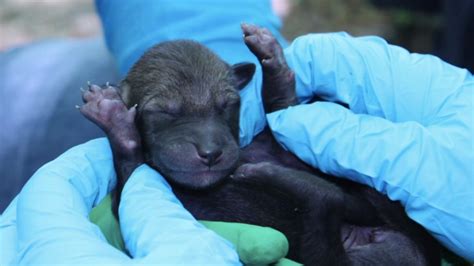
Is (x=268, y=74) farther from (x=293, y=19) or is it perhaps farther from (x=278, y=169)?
(x=293, y=19)

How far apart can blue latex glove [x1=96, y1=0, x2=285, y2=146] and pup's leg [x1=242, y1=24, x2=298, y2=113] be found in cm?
62

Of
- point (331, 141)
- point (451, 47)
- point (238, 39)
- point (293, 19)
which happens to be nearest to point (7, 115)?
point (238, 39)

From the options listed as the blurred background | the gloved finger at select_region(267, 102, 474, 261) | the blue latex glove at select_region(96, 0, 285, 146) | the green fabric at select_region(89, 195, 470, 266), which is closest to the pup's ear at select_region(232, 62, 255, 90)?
the gloved finger at select_region(267, 102, 474, 261)

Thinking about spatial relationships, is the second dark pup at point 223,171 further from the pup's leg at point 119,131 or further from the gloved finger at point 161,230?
the gloved finger at point 161,230

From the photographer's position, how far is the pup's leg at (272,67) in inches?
114

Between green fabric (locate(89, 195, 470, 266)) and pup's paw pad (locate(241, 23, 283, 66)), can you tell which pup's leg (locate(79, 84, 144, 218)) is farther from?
pup's paw pad (locate(241, 23, 283, 66))

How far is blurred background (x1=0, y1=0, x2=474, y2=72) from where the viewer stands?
7.71 metres

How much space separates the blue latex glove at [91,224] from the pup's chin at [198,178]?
0.06 meters

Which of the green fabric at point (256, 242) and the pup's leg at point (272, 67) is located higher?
the pup's leg at point (272, 67)

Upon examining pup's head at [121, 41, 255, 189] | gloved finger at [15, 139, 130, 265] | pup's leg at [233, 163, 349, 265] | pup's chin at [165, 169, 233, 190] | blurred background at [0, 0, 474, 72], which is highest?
pup's head at [121, 41, 255, 189]

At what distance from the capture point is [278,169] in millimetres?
2693

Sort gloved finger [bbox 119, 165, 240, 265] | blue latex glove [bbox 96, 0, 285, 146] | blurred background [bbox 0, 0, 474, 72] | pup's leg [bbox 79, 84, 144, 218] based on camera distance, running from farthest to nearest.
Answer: blurred background [bbox 0, 0, 474, 72], blue latex glove [bbox 96, 0, 285, 146], pup's leg [bbox 79, 84, 144, 218], gloved finger [bbox 119, 165, 240, 265]

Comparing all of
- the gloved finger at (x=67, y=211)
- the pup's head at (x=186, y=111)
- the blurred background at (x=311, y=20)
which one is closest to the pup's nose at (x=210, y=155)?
the pup's head at (x=186, y=111)

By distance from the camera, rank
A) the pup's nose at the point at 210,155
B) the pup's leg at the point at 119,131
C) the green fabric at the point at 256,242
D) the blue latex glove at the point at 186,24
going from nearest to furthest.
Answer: the green fabric at the point at 256,242, the pup's nose at the point at 210,155, the pup's leg at the point at 119,131, the blue latex glove at the point at 186,24
